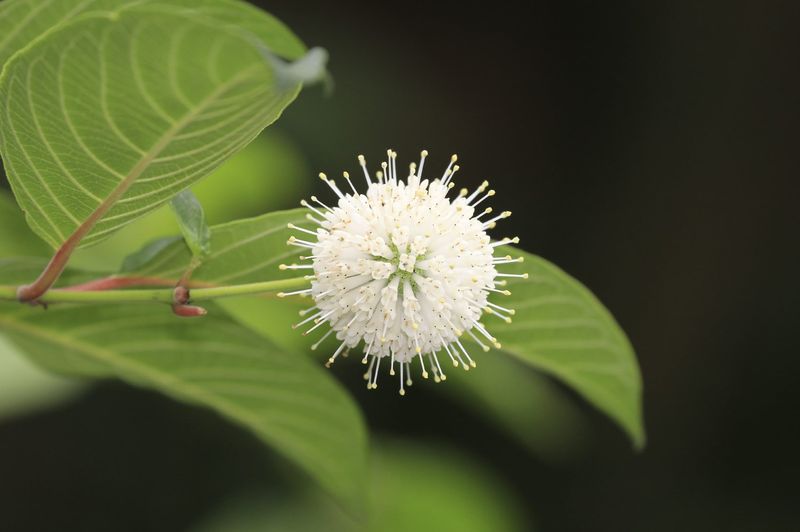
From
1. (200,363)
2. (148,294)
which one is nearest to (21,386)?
(200,363)

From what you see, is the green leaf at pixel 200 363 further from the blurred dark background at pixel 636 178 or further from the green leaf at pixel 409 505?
the blurred dark background at pixel 636 178

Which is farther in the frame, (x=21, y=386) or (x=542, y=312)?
(x=21, y=386)

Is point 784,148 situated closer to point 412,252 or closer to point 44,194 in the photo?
point 412,252

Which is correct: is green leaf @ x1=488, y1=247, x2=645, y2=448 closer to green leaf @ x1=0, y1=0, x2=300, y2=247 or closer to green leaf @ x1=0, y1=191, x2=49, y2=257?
green leaf @ x1=0, y1=0, x2=300, y2=247

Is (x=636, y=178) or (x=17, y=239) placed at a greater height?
(x=636, y=178)

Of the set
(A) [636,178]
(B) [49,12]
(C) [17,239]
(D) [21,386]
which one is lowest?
(D) [21,386]

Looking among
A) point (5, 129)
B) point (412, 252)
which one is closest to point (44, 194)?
point (5, 129)

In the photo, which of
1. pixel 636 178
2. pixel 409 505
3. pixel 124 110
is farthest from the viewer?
pixel 636 178

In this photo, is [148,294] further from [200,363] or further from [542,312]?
[542,312]

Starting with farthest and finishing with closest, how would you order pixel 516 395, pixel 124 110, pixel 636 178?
pixel 636 178
pixel 516 395
pixel 124 110
